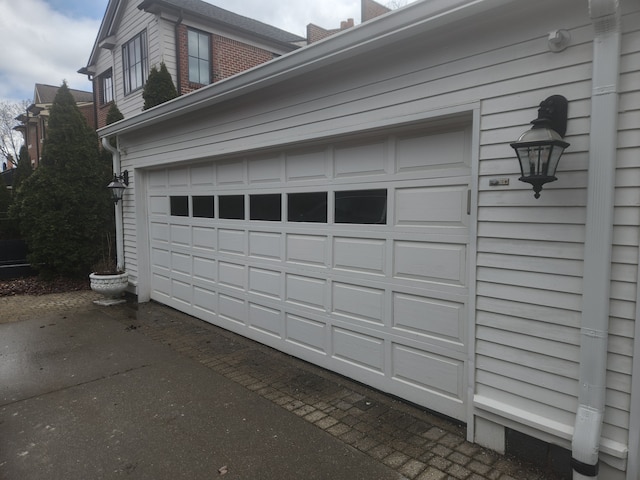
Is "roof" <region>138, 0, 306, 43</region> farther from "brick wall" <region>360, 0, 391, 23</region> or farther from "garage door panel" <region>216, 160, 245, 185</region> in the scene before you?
"garage door panel" <region>216, 160, 245, 185</region>

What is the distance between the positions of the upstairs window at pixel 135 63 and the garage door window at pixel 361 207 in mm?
10164

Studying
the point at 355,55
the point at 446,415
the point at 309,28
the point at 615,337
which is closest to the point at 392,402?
the point at 446,415

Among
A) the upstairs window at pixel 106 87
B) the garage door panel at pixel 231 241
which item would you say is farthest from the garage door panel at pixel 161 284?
the upstairs window at pixel 106 87

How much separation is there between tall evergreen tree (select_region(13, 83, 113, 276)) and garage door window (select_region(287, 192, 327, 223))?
245 inches

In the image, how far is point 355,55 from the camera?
334 centimetres

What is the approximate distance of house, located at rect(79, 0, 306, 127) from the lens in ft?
35.9

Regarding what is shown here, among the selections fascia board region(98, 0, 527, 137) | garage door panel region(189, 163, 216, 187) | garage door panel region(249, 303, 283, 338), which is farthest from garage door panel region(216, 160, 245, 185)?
garage door panel region(249, 303, 283, 338)

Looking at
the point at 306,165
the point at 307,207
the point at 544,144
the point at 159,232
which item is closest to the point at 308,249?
the point at 307,207

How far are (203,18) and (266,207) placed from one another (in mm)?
8900

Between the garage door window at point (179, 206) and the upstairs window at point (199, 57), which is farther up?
the upstairs window at point (199, 57)

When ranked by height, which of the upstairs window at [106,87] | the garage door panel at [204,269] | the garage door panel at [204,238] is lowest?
the garage door panel at [204,269]

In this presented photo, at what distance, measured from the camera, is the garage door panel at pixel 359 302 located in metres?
3.67

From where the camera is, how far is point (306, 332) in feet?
14.4

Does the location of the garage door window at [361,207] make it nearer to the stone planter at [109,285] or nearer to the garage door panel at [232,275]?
the garage door panel at [232,275]
